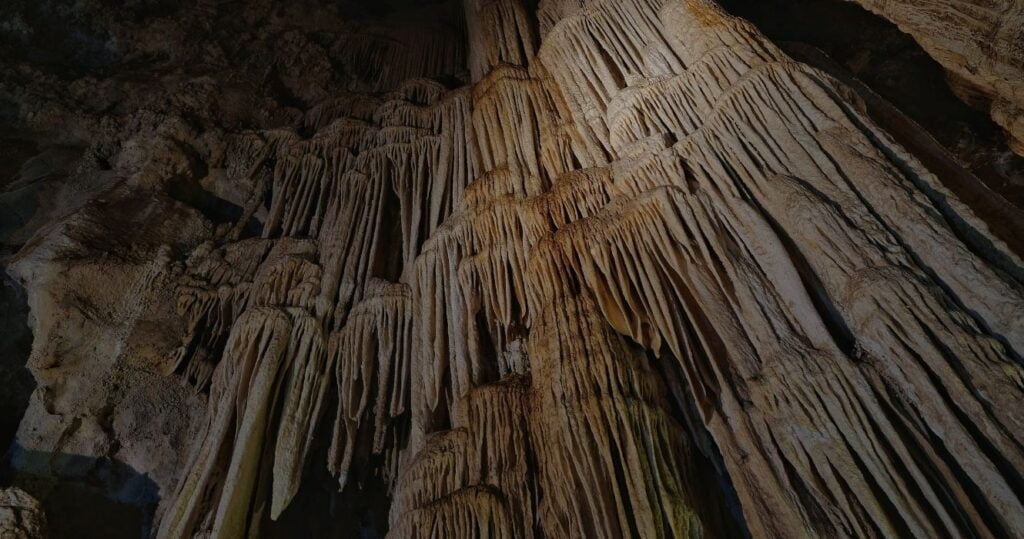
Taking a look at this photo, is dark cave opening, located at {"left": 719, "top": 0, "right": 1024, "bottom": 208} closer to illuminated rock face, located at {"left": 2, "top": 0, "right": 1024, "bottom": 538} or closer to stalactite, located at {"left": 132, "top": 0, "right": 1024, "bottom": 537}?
illuminated rock face, located at {"left": 2, "top": 0, "right": 1024, "bottom": 538}

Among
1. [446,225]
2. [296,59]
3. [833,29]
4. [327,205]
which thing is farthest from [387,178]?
[833,29]

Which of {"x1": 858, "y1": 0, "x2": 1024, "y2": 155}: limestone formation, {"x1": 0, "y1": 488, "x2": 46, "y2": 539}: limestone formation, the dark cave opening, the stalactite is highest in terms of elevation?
{"x1": 858, "y1": 0, "x2": 1024, "y2": 155}: limestone formation

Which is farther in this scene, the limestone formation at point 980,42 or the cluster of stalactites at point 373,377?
the cluster of stalactites at point 373,377

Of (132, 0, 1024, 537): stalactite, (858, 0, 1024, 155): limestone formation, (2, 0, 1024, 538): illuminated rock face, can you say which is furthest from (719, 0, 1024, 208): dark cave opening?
(132, 0, 1024, 537): stalactite

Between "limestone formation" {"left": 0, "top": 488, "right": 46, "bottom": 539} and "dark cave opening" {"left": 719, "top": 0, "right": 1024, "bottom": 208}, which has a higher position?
"dark cave opening" {"left": 719, "top": 0, "right": 1024, "bottom": 208}

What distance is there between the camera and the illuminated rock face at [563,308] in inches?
88.2

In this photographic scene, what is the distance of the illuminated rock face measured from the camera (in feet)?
7.35

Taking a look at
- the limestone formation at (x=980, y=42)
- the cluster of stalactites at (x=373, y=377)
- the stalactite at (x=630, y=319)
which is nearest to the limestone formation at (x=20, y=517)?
the stalactite at (x=630, y=319)

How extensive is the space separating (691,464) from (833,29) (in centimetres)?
629

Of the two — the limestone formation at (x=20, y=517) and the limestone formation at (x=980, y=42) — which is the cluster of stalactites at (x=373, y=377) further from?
the limestone formation at (x=980, y=42)

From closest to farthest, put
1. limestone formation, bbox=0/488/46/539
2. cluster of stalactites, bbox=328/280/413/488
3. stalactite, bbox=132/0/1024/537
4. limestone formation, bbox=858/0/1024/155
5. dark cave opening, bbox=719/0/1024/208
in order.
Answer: stalactite, bbox=132/0/1024/537 < limestone formation, bbox=0/488/46/539 < limestone formation, bbox=858/0/1024/155 < cluster of stalactites, bbox=328/280/413/488 < dark cave opening, bbox=719/0/1024/208

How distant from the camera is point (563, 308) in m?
3.43

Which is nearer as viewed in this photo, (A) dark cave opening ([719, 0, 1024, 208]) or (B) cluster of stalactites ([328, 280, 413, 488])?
(B) cluster of stalactites ([328, 280, 413, 488])

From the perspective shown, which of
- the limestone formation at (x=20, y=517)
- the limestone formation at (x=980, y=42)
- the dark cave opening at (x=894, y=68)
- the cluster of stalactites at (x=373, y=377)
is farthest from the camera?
the dark cave opening at (x=894, y=68)
